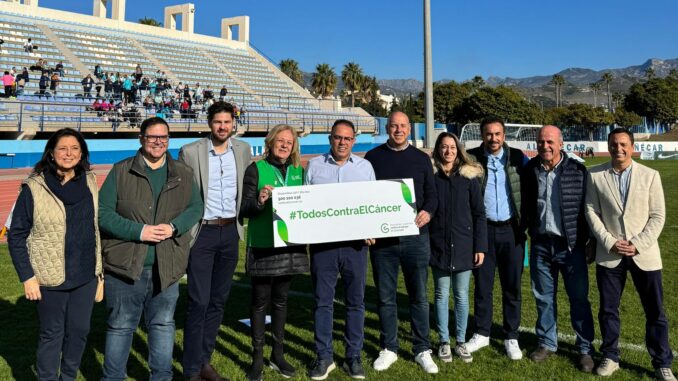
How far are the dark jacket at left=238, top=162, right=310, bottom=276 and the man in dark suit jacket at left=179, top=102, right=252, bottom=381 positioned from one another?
66 millimetres

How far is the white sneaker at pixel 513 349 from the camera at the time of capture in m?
4.29

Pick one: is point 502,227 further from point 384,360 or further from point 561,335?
point 384,360

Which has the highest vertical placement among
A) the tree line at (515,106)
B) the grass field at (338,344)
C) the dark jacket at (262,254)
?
the tree line at (515,106)

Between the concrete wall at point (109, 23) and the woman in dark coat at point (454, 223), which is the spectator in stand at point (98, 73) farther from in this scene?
the woman in dark coat at point (454, 223)

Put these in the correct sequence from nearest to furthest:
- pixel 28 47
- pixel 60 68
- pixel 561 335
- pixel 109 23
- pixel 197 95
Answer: pixel 561 335 < pixel 60 68 < pixel 28 47 < pixel 197 95 < pixel 109 23

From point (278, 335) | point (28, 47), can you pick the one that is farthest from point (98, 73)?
point (278, 335)

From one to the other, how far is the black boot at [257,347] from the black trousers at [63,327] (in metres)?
1.13

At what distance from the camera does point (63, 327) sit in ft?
11.0

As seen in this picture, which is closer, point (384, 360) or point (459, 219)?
point (384, 360)

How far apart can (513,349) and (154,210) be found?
2.93 m

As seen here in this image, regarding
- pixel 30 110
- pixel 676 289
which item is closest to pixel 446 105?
pixel 30 110

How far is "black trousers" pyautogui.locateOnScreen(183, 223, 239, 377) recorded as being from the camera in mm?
3732

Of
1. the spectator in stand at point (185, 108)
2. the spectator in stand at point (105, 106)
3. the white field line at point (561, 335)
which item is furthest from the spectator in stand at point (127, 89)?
the white field line at point (561, 335)

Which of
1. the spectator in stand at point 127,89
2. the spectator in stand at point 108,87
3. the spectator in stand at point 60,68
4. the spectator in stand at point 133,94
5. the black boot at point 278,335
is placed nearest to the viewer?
the black boot at point 278,335
